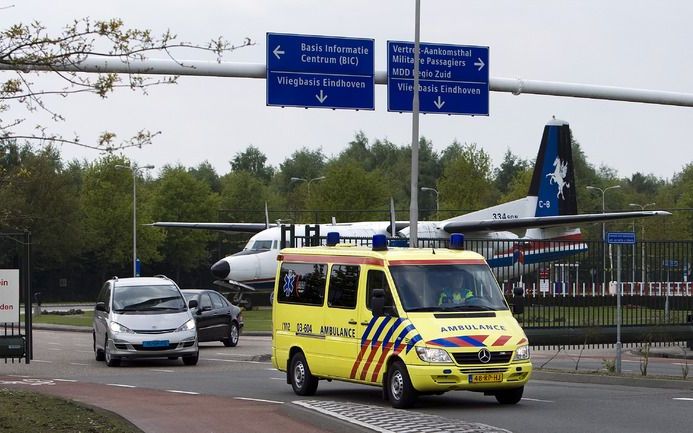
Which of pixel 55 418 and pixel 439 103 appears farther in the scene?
pixel 439 103

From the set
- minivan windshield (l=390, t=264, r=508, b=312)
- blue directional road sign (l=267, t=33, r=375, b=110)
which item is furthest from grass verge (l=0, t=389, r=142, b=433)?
blue directional road sign (l=267, t=33, r=375, b=110)

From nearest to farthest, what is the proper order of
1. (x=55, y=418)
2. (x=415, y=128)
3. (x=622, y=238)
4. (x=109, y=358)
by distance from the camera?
(x=55, y=418)
(x=622, y=238)
(x=415, y=128)
(x=109, y=358)

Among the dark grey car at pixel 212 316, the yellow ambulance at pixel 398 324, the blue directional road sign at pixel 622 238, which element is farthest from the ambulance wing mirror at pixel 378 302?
the dark grey car at pixel 212 316

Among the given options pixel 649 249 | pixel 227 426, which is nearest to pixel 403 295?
pixel 227 426

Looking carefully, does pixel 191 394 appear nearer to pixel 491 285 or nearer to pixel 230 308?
pixel 491 285

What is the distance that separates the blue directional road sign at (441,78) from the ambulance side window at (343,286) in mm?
8395

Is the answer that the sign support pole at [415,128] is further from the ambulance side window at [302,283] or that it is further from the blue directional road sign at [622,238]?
the ambulance side window at [302,283]

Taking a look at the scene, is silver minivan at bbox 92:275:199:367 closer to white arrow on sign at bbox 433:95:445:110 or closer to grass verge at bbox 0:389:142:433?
white arrow on sign at bbox 433:95:445:110

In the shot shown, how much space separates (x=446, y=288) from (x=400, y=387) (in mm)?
1648

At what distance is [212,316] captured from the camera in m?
33.4

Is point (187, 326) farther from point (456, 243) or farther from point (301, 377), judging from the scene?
point (456, 243)

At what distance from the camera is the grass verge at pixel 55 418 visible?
13000mm

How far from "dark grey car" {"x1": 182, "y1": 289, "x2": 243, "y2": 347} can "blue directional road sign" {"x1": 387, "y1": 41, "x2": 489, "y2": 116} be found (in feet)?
30.8

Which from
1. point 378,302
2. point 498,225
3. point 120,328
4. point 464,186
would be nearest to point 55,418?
point 378,302
